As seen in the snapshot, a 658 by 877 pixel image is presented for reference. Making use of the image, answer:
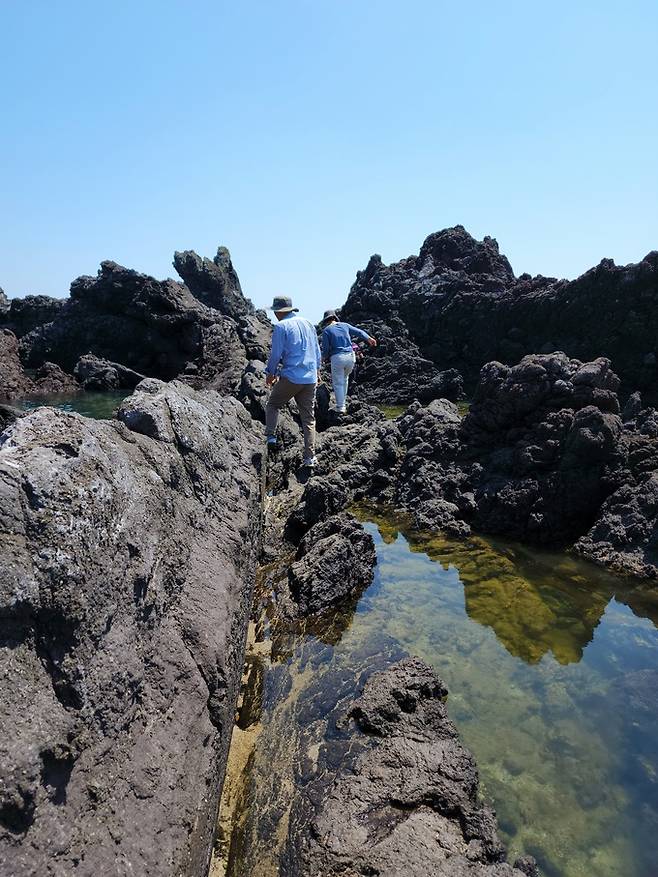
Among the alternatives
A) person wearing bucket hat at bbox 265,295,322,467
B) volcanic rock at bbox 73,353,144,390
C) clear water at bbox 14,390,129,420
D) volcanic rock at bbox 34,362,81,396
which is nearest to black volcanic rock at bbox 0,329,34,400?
volcanic rock at bbox 34,362,81,396

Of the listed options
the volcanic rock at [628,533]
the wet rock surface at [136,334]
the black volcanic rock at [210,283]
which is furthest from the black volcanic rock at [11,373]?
the volcanic rock at [628,533]

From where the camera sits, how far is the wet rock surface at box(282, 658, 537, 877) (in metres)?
3.07

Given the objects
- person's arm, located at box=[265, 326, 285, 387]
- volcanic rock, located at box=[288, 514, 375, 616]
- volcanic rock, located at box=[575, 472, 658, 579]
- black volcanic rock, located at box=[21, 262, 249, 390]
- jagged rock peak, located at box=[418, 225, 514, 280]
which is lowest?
volcanic rock, located at box=[288, 514, 375, 616]

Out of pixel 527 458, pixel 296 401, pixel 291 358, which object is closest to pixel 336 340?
pixel 296 401

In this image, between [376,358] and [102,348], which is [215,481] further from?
[102,348]

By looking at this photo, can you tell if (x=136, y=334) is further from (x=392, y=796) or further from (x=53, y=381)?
(x=392, y=796)

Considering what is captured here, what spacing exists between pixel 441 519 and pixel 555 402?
269 centimetres

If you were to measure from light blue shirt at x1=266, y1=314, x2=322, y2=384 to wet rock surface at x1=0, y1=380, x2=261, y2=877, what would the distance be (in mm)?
3898

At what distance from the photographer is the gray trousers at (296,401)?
891 cm

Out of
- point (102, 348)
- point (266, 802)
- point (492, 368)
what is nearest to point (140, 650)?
point (266, 802)

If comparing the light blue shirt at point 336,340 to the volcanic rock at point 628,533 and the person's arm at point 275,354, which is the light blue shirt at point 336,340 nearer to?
the person's arm at point 275,354

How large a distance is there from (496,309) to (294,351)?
1804cm

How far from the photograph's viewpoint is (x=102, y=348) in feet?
101

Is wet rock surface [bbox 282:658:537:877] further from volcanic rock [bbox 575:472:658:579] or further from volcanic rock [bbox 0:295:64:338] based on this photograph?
volcanic rock [bbox 0:295:64:338]
